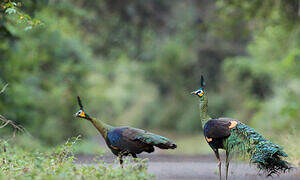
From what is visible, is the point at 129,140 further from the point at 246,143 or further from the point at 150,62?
the point at 150,62

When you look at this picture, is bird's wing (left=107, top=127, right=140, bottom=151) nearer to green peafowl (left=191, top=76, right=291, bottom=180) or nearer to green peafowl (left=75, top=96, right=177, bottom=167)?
green peafowl (left=75, top=96, right=177, bottom=167)

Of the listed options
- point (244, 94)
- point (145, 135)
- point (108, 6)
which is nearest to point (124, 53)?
point (108, 6)

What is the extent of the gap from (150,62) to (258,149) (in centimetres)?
2170

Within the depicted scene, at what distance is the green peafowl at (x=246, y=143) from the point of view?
24.5ft

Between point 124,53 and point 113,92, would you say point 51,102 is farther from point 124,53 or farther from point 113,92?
point 113,92

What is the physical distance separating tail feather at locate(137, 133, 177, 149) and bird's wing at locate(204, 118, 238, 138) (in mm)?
661

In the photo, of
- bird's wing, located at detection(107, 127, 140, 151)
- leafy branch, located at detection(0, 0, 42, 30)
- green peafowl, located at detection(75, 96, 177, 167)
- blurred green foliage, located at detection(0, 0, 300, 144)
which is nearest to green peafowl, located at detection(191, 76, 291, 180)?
green peafowl, located at detection(75, 96, 177, 167)

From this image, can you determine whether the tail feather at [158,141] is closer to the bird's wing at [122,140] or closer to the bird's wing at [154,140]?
the bird's wing at [154,140]

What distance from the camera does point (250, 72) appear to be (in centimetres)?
2516

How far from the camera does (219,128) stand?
799cm

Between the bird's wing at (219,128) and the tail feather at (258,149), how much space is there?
0.30 ft

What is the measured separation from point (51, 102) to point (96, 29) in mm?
7202

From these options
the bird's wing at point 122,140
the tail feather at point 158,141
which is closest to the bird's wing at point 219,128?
the tail feather at point 158,141

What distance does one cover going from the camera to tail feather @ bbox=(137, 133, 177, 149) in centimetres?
791
